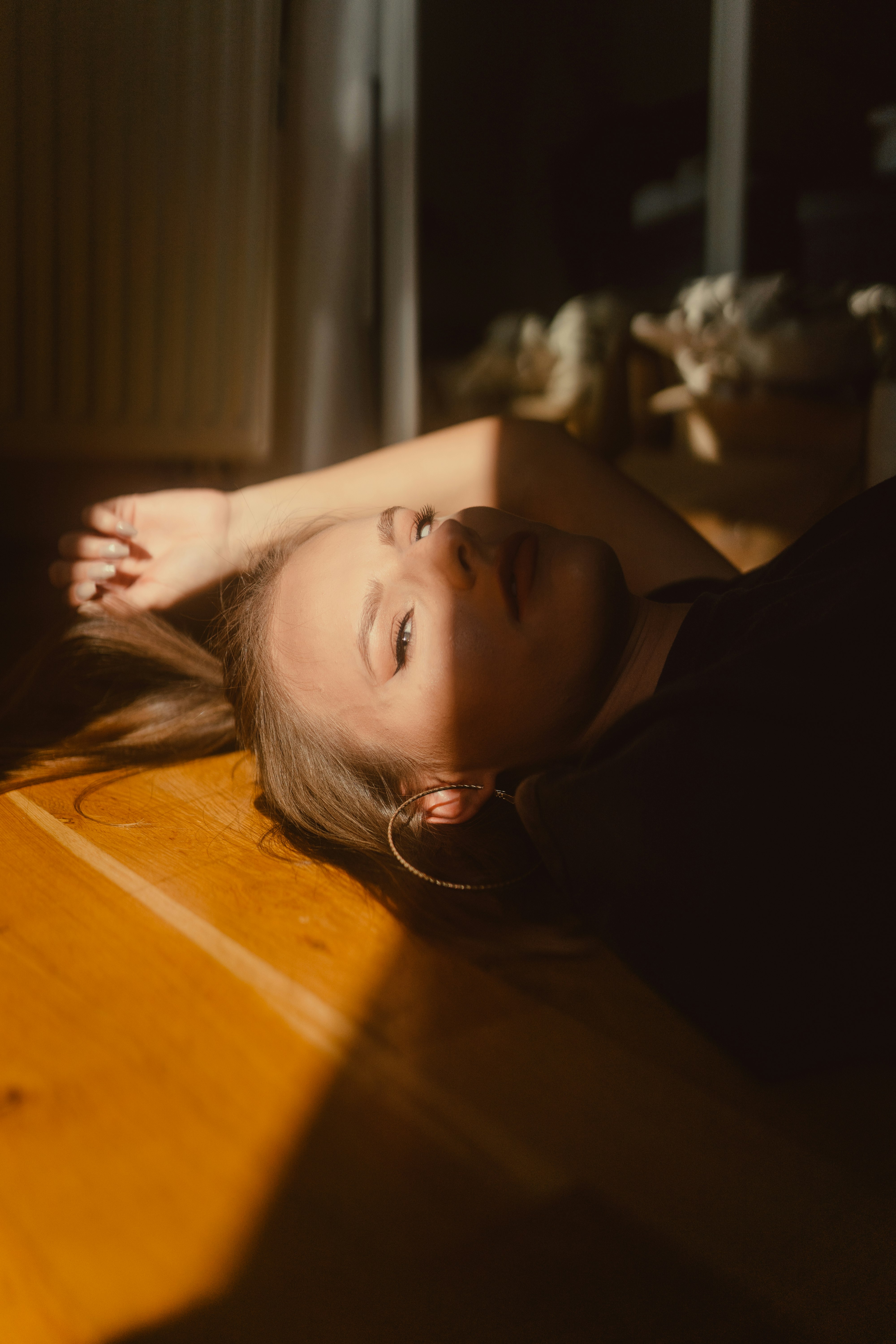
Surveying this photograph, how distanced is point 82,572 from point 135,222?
1068 mm

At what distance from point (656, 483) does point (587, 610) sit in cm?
106

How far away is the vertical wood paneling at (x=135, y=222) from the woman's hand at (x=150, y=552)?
2.80 ft

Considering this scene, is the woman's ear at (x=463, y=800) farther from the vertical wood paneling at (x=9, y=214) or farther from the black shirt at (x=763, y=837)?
the vertical wood paneling at (x=9, y=214)

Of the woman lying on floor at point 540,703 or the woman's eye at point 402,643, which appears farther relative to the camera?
the woman's eye at point 402,643

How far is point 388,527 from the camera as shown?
0.94m

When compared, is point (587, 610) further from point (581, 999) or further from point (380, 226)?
point (380, 226)

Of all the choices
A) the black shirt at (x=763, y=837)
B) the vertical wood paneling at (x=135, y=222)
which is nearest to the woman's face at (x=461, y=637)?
the black shirt at (x=763, y=837)

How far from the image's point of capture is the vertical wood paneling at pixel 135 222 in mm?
1787

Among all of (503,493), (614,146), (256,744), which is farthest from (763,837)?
(614,146)

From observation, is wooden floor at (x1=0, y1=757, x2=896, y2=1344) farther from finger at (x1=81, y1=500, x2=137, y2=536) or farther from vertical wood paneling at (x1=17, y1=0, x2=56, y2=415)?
vertical wood paneling at (x1=17, y1=0, x2=56, y2=415)

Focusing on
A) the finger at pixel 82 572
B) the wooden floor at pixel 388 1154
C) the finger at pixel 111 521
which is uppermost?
the finger at pixel 111 521

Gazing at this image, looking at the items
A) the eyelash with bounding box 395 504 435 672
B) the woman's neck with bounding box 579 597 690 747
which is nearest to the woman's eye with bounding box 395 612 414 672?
the eyelash with bounding box 395 504 435 672

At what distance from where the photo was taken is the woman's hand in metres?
1.20

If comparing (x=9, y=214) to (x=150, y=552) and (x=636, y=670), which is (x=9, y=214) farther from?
(x=636, y=670)
